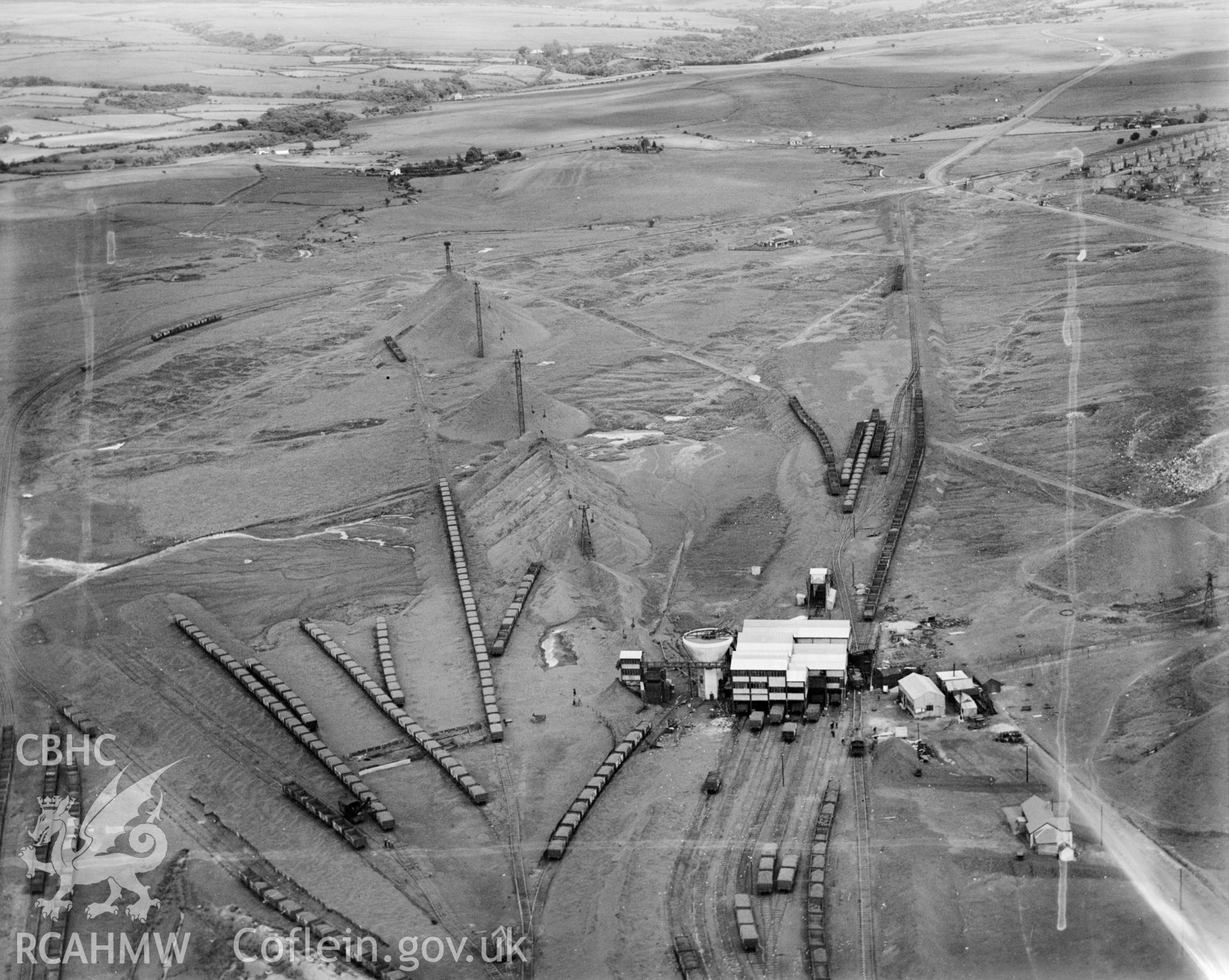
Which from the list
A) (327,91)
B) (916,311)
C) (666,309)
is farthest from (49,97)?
(916,311)

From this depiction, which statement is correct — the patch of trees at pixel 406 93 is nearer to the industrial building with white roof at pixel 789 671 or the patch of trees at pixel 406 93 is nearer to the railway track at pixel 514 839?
the industrial building with white roof at pixel 789 671

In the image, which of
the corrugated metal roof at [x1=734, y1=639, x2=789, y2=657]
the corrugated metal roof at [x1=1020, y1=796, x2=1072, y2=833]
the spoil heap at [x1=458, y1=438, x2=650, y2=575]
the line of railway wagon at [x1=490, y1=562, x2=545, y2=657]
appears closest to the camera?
the corrugated metal roof at [x1=1020, y1=796, x2=1072, y2=833]

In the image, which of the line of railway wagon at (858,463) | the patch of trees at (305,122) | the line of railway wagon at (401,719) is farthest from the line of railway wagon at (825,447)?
the patch of trees at (305,122)

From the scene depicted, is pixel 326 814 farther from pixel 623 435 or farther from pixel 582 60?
pixel 582 60

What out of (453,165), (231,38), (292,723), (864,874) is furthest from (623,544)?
(231,38)

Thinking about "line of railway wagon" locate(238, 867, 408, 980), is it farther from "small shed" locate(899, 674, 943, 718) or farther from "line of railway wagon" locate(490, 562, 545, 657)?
"small shed" locate(899, 674, 943, 718)

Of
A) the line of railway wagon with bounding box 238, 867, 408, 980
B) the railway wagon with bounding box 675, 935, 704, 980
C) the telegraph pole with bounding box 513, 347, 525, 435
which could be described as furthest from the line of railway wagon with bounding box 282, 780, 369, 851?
the telegraph pole with bounding box 513, 347, 525, 435

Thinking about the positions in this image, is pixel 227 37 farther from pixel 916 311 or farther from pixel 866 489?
pixel 866 489
